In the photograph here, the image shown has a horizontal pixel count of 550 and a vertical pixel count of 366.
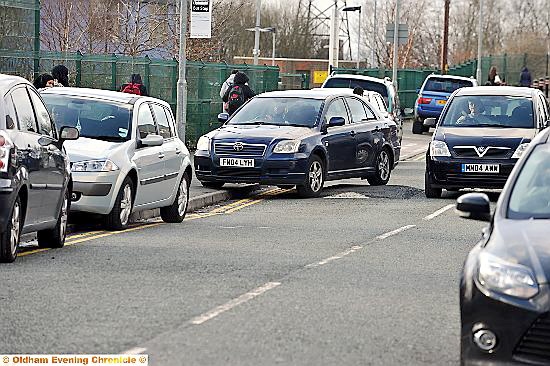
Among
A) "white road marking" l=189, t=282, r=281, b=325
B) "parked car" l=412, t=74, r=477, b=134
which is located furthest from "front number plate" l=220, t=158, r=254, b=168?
"parked car" l=412, t=74, r=477, b=134

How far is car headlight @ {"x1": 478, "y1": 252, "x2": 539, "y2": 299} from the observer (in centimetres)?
707

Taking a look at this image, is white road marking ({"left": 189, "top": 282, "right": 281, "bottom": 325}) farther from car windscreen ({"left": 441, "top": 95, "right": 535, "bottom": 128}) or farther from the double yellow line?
car windscreen ({"left": 441, "top": 95, "right": 535, "bottom": 128})

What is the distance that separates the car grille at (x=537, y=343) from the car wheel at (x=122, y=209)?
9.29 metres

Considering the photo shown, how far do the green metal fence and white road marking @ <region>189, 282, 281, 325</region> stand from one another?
14820mm

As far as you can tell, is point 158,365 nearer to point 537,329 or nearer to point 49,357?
point 49,357

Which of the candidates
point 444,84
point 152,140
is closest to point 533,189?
point 152,140

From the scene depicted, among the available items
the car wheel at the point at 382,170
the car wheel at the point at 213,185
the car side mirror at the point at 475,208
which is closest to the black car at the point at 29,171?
the car side mirror at the point at 475,208

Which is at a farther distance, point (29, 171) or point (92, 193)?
point (92, 193)

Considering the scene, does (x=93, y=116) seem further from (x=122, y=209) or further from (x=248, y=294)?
(x=248, y=294)

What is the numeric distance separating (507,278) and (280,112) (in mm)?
15566

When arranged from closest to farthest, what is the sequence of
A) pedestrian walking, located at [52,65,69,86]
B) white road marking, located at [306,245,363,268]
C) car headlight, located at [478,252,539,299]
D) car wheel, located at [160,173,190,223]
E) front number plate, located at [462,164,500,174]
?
1. car headlight, located at [478,252,539,299]
2. white road marking, located at [306,245,363,268]
3. car wheel, located at [160,173,190,223]
4. front number plate, located at [462,164,500,174]
5. pedestrian walking, located at [52,65,69,86]

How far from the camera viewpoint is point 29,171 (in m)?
12.5

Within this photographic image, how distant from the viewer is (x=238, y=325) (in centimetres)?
898

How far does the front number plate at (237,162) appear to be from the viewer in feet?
69.6
